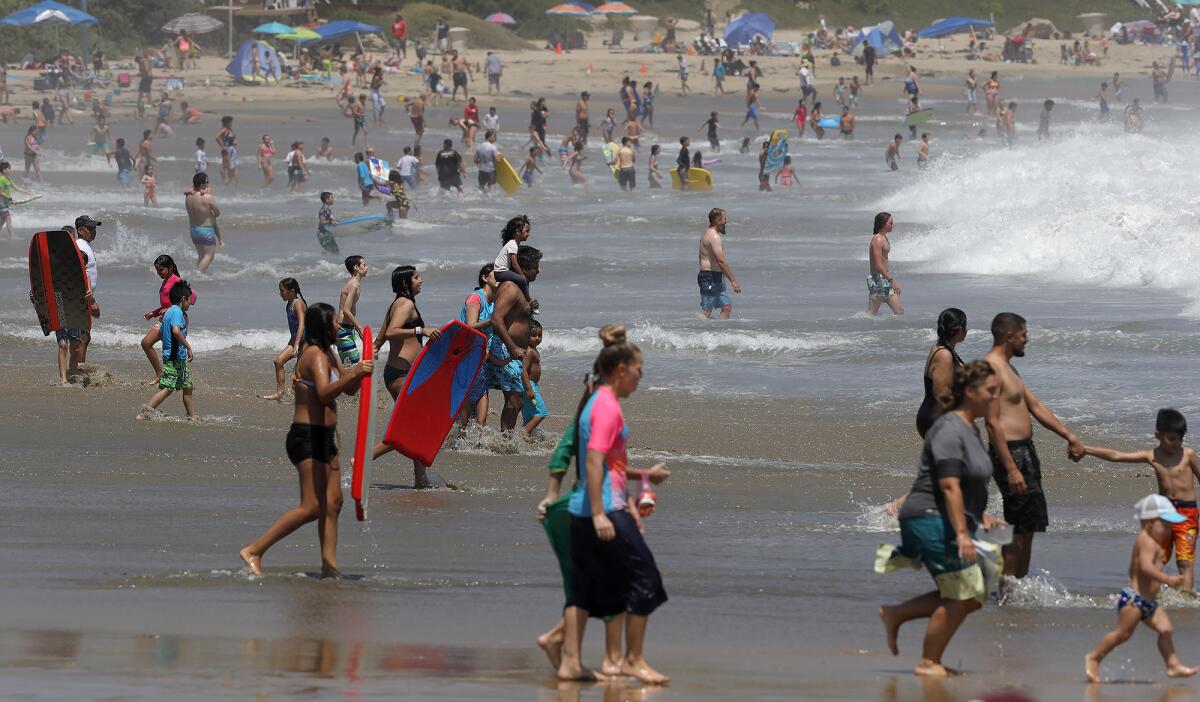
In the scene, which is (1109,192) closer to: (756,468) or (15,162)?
(756,468)

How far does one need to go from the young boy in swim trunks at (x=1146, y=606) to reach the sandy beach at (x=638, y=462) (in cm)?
10

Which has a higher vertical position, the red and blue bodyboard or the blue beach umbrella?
the blue beach umbrella

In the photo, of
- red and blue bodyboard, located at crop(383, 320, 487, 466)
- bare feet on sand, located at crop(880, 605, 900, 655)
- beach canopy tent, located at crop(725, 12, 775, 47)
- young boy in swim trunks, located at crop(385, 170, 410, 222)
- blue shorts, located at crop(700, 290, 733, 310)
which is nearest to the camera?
bare feet on sand, located at crop(880, 605, 900, 655)

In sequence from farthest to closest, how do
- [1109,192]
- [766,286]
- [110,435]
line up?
[1109,192] → [766,286] → [110,435]

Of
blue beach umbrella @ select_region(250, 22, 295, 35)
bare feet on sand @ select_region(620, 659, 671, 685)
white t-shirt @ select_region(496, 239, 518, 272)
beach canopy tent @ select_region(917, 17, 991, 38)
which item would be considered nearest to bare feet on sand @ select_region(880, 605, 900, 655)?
bare feet on sand @ select_region(620, 659, 671, 685)

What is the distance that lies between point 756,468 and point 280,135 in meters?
35.3

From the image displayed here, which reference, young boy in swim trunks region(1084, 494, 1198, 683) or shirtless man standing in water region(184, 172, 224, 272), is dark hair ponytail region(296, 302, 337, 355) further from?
shirtless man standing in water region(184, 172, 224, 272)

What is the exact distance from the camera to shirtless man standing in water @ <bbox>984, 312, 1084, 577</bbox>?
23.0 ft

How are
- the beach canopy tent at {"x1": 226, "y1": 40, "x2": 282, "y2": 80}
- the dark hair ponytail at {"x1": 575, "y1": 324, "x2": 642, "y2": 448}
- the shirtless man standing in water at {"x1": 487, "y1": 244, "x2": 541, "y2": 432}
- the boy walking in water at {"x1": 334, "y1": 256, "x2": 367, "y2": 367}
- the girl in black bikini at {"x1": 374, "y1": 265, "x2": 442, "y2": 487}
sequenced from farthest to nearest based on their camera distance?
the beach canopy tent at {"x1": 226, "y1": 40, "x2": 282, "y2": 80}
the boy walking in water at {"x1": 334, "y1": 256, "x2": 367, "y2": 367}
the shirtless man standing in water at {"x1": 487, "y1": 244, "x2": 541, "y2": 432}
the girl in black bikini at {"x1": 374, "y1": 265, "x2": 442, "y2": 487}
the dark hair ponytail at {"x1": 575, "y1": 324, "x2": 642, "y2": 448}

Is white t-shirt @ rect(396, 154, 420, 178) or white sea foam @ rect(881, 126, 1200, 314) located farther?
white t-shirt @ rect(396, 154, 420, 178)

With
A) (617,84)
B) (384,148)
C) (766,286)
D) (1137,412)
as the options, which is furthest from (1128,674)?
(617,84)

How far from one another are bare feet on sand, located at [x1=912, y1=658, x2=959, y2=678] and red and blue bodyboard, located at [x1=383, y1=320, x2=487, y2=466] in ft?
13.8

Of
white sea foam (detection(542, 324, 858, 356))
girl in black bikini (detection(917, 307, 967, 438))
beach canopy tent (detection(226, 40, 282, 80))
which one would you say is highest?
beach canopy tent (detection(226, 40, 282, 80))

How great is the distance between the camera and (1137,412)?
497 inches
